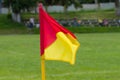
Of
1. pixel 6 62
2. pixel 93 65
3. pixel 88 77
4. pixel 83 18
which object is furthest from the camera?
pixel 83 18

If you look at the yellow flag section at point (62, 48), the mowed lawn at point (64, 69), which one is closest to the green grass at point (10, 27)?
the mowed lawn at point (64, 69)

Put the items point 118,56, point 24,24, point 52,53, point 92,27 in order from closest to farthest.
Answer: point 52,53
point 118,56
point 92,27
point 24,24

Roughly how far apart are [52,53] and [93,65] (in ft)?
27.6

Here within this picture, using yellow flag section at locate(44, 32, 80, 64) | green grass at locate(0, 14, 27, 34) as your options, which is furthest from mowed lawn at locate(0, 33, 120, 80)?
green grass at locate(0, 14, 27, 34)

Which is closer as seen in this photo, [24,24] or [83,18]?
[24,24]

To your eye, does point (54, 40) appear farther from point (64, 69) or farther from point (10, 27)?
point (10, 27)

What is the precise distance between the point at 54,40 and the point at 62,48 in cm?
21

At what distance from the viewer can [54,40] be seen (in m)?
8.20

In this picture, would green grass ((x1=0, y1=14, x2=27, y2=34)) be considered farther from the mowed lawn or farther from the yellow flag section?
the yellow flag section

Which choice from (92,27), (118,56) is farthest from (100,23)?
(118,56)

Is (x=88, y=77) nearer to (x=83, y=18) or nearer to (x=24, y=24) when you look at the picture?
(x=24, y=24)

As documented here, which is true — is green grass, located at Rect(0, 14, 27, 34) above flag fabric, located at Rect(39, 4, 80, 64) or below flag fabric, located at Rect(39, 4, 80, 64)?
below

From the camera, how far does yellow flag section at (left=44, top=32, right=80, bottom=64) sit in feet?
26.3

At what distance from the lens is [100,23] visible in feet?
175
